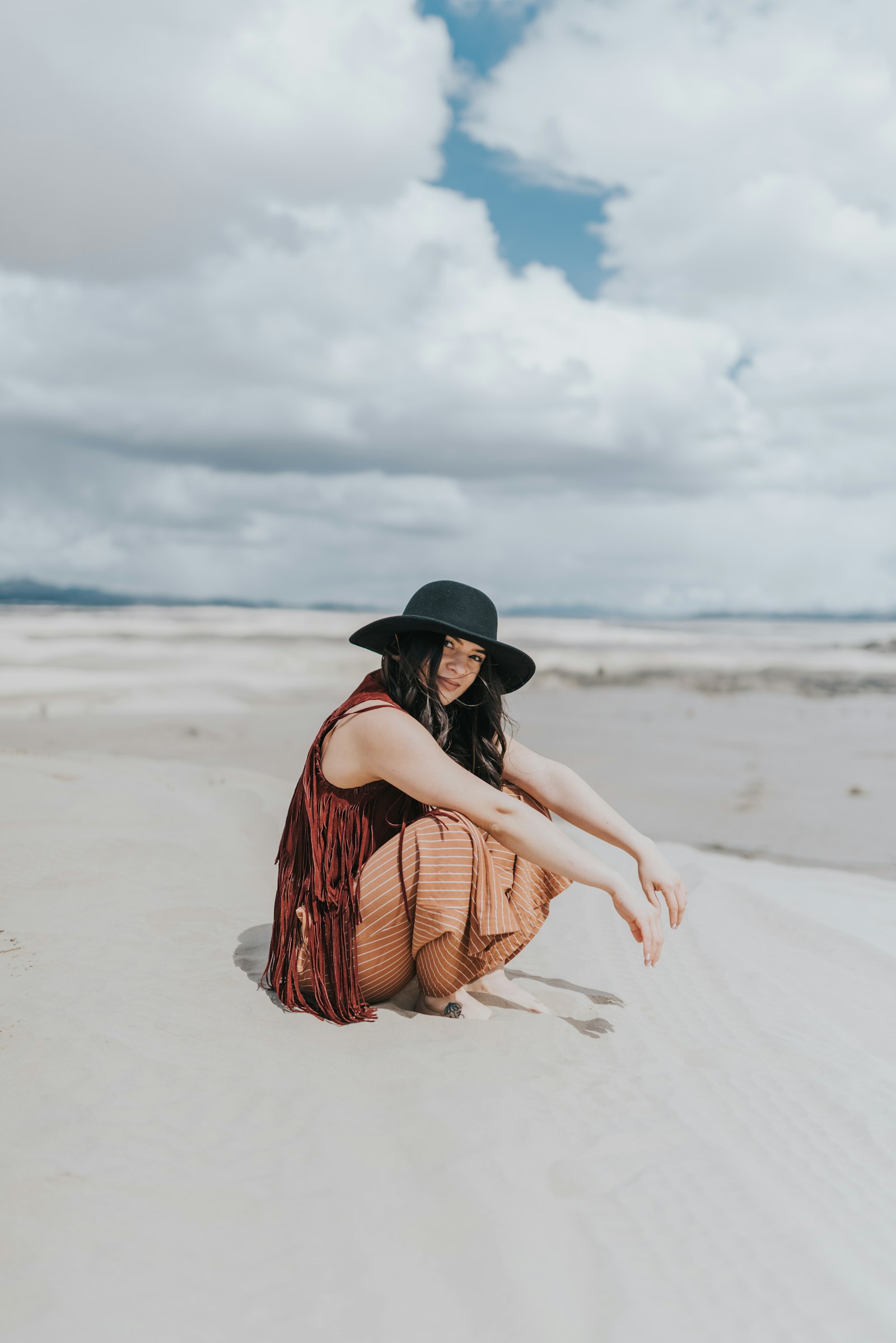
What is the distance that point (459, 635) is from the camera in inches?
118

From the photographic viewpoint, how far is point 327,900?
303cm

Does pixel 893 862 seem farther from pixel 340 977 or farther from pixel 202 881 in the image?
pixel 340 977

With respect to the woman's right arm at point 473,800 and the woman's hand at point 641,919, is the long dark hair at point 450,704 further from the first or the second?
the woman's hand at point 641,919

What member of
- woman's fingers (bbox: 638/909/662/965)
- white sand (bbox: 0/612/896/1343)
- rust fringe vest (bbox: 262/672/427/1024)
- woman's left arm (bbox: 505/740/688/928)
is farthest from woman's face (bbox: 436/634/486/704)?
white sand (bbox: 0/612/896/1343)

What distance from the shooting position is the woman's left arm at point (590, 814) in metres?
3.13

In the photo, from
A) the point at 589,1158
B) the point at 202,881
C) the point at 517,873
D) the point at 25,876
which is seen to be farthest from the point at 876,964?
the point at 25,876

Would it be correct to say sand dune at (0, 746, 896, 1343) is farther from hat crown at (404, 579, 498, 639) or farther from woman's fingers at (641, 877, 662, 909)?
hat crown at (404, 579, 498, 639)

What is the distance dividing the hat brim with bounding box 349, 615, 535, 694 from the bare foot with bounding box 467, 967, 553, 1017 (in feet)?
3.27

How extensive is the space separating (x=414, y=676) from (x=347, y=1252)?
1.65 metres

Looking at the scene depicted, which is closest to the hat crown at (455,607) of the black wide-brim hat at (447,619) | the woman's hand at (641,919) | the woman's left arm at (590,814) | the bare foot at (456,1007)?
the black wide-brim hat at (447,619)

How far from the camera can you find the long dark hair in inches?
122

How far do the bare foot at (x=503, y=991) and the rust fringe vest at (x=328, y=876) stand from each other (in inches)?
17.1

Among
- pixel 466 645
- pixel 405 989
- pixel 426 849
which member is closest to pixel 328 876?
pixel 426 849

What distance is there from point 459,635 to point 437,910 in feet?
2.74
